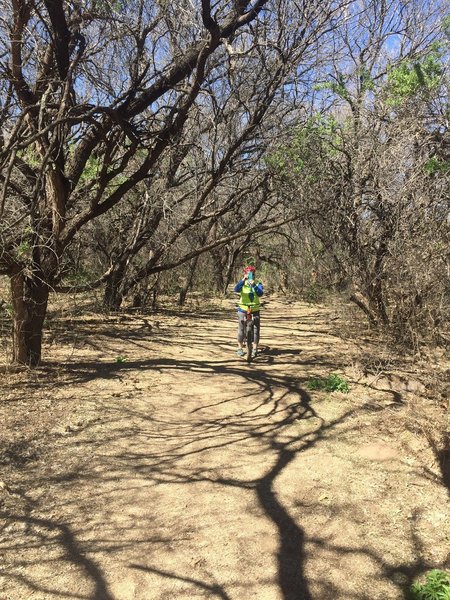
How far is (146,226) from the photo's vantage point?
1205cm

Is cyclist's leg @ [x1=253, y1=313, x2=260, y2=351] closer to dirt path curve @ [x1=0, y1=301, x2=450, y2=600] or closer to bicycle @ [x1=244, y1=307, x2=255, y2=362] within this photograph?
bicycle @ [x1=244, y1=307, x2=255, y2=362]

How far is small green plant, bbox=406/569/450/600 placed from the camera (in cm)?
263

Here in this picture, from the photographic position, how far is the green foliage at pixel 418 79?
21.1 ft

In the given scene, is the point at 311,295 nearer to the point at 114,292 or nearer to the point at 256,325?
the point at 114,292

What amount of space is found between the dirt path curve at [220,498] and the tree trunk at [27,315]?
667mm

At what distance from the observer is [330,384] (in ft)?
21.0

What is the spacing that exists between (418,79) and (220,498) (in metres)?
6.09

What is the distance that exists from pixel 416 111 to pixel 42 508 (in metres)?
6.79

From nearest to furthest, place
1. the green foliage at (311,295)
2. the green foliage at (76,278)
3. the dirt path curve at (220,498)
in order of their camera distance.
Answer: the dirt path curve at (220,498)
the green foliage at (76,278)
the green foliage at (311,295)

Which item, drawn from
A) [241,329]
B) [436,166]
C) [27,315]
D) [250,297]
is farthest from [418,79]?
[27,315]

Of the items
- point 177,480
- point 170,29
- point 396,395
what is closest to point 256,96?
point 170,29

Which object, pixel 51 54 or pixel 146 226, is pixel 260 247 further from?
pixel 51 54

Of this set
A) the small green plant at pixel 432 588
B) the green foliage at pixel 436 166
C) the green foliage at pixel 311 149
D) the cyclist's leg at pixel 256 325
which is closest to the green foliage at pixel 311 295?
the green foliage at pixel 311 149

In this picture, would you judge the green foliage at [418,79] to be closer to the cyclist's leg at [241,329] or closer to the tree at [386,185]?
the tree at [386,185]
